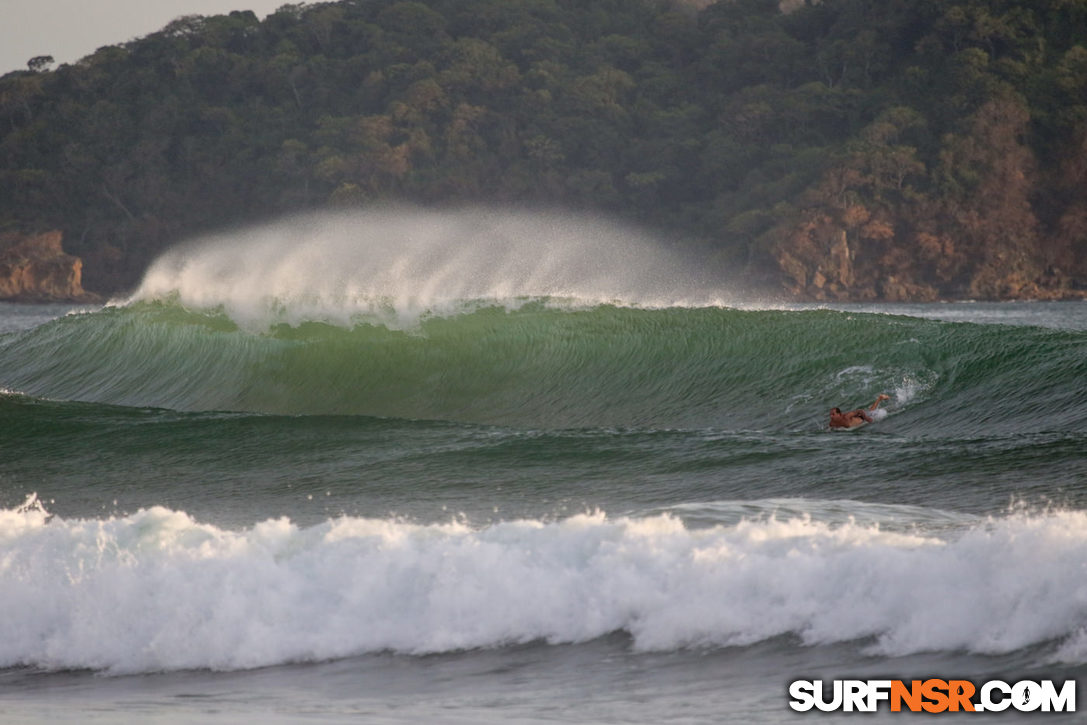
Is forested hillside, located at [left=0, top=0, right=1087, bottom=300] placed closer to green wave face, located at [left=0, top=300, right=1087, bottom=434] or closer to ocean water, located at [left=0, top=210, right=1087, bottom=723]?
green wave face, located at [left=0, top=300, right=1087, bottom=434]

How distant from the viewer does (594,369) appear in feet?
54.8

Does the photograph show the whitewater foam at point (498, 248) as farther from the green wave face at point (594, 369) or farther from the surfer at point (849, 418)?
the surfer at point (849, 418)

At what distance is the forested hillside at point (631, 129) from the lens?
75812 mm

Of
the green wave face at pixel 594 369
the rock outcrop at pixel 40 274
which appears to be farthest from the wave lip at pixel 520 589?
the rock outcrop at pixel 40 274

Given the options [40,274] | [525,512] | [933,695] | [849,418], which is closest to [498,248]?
[40,274]

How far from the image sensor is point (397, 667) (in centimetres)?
661

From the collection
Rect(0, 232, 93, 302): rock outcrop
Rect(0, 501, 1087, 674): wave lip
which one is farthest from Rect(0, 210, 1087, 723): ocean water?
Rect(0, 232, 93, 302): rock outcrop

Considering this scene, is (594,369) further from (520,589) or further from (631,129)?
(631,129)

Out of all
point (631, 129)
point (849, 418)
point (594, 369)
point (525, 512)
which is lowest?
point (525, 512)

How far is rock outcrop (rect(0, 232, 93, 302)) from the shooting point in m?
90.1

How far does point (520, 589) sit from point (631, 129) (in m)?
88.7

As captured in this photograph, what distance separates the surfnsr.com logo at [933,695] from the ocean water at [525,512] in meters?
0.10

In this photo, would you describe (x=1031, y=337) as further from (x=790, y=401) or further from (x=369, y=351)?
(x=369, y=351)

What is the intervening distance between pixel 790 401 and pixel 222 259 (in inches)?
572
